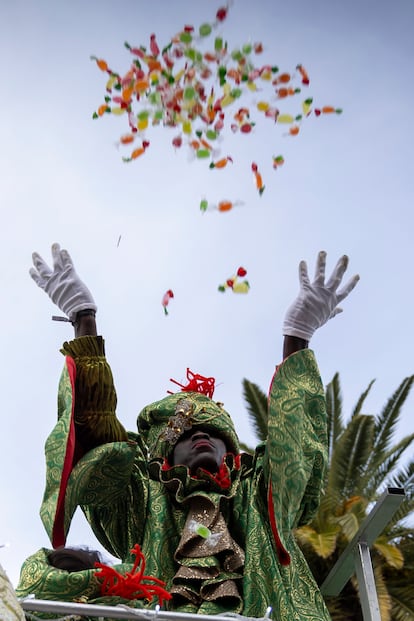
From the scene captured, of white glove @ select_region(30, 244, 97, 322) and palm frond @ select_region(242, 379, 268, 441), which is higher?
palm frond @ select_region(242, 379, 268, 441)

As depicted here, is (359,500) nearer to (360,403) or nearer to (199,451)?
(360,403)

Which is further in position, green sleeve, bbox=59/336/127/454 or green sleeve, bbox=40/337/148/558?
green sleeve, bbox=59/336/127/454

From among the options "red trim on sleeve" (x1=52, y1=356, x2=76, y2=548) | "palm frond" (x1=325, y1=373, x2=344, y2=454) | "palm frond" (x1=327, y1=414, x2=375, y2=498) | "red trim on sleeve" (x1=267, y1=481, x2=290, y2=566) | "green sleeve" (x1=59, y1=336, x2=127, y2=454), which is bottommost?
"red trim on sleeve" (x1=267, y1=481, x2=290, y2=566)

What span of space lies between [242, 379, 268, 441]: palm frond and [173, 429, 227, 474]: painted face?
6.64 metres

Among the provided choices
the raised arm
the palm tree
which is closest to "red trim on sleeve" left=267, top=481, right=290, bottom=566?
the raised arm

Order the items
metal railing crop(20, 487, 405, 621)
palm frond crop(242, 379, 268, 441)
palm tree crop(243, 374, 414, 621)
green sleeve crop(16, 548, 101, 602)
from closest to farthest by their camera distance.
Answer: metal railing crop(20, 487, 405, 621), green sleeve crop(16, 548, 101, 602), palm tree crop(243, 374, 414, 621), palm frond crop(242, 379, 268, 441)

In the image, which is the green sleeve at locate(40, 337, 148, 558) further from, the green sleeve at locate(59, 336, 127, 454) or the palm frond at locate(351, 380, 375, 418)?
the palm frond at locate(351, 380, 375, 418)

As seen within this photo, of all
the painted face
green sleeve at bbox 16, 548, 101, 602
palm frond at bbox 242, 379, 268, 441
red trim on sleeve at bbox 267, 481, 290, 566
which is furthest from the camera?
palm frond at bbox 242, 379, 268, 441

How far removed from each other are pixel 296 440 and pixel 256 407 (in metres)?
7.37

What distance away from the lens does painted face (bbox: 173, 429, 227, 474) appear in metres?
5.96

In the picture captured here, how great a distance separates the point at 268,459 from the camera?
5820 millimetres

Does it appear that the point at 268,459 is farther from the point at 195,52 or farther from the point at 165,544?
the point at 195,52

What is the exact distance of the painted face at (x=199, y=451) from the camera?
5965 mm

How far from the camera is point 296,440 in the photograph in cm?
568
